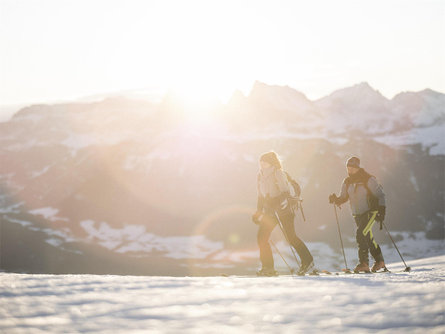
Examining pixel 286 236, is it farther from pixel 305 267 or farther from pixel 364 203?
pixel 364 203

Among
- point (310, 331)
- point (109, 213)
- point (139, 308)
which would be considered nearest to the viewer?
point (310, 331)

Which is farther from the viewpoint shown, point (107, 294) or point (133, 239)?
point (133, 239)

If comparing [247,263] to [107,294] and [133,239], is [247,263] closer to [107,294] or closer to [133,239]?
[133,239]

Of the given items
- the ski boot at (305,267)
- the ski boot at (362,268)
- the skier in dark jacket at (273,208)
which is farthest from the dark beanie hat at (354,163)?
the ski boot at (305,267)

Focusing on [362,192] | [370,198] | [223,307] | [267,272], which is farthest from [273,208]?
[223,307]

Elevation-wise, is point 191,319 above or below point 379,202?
below

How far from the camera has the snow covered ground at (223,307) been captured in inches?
173

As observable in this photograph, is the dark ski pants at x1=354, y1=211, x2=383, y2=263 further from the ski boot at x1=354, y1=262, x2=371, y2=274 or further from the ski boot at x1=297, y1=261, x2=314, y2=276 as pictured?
the ski boot at x1=297, y1=261, x2=314, y2=276

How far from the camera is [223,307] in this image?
17.0 feet

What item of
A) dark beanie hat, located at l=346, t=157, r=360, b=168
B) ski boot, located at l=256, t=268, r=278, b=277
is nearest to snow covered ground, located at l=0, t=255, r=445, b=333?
ski boot, located at l=256, t=268, r=278, b=277

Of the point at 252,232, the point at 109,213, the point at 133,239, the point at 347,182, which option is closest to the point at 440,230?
the point at 252,232

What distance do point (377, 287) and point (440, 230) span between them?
667 feet

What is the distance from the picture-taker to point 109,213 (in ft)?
649

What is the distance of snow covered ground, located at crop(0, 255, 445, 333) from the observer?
440 cm
